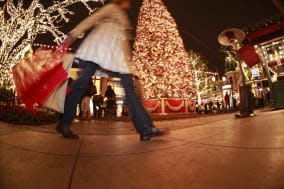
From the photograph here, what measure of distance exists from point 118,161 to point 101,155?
31 cm

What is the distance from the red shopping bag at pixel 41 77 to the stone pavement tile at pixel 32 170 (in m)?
1.01

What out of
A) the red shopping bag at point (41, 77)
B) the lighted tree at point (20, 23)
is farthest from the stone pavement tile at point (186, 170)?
the lighted tree at point (20, 23)

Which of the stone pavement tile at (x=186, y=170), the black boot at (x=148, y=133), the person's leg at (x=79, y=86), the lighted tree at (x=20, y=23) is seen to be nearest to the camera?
the stone pavement tile at (x=186, y=170)

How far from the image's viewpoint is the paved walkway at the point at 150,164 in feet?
6.10

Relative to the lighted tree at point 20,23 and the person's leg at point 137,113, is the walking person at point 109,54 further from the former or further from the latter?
the lighted tree at point 20,23

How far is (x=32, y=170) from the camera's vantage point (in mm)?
2195

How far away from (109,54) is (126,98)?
0.58 metres

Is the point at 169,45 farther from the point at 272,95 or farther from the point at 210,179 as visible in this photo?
the point at 210,179

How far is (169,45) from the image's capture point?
62.3 feet

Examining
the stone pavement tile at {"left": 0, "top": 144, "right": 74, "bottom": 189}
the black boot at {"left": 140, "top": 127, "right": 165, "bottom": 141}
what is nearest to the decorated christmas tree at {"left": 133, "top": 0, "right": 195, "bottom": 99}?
the black boot at {"left": 140, "top": 127, "right": 165, "bottom": 141}

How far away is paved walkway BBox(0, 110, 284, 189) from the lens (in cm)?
186

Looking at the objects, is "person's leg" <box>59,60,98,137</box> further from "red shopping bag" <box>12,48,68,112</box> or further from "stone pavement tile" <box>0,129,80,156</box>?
"stone pavement tile" <box>0,129,80,156</box>

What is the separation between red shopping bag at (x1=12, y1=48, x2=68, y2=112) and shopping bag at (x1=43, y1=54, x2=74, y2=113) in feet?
0.15

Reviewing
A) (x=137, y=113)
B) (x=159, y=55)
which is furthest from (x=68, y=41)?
(x=159, y=55)
